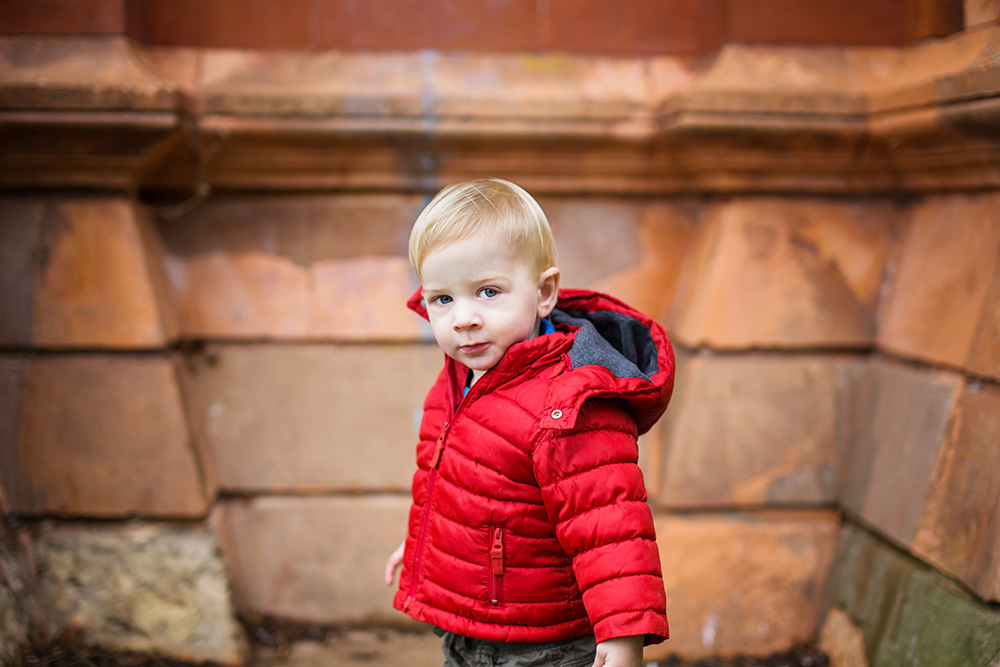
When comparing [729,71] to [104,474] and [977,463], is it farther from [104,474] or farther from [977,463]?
[104,474]

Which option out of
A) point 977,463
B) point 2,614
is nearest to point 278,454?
point 2,614

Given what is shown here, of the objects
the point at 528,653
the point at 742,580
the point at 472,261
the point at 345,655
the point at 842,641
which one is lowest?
the point at 345,655

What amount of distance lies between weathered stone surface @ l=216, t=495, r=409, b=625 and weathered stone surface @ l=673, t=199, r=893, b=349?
1170 mm

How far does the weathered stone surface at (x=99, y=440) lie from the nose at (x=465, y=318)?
1.36 m

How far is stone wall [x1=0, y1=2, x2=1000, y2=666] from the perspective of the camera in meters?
2.14

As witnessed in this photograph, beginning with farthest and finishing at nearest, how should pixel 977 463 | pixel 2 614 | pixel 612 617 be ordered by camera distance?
pixel 2 614, pixel 977 463, pixel 612 617

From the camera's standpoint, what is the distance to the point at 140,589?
2.27 m

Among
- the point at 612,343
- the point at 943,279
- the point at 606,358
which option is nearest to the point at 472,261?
the point at 606,358

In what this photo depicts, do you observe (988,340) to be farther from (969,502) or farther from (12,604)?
(12,604)

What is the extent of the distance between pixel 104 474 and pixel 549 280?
1.68 m

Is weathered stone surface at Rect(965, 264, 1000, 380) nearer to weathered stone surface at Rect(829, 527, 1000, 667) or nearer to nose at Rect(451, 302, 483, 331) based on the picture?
weathered stone surface at Rect(829, 527, 1000, 667)

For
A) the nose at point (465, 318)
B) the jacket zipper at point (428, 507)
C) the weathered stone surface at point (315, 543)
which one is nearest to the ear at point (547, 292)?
the nose at point (465, 318)

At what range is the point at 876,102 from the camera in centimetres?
213

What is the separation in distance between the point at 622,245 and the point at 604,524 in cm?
139
